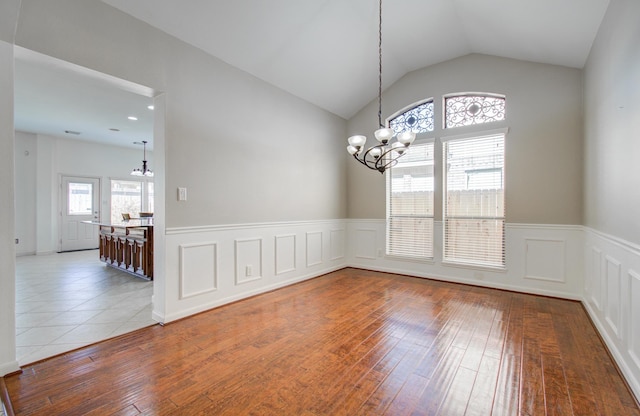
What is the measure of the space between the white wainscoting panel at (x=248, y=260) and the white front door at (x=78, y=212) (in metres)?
6.86

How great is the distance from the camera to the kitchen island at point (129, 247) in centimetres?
480

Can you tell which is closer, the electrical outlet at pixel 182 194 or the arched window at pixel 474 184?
the electrical outlet at pixel 182 194

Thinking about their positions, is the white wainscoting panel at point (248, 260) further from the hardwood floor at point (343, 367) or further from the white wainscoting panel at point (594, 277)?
the white wainscoting panel at point (594, 277)

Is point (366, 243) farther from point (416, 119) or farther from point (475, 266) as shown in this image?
point (416, 119)

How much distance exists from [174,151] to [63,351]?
80.4 inches

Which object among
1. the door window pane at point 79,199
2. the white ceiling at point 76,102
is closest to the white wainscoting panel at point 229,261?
the white ceiling at point 76,102

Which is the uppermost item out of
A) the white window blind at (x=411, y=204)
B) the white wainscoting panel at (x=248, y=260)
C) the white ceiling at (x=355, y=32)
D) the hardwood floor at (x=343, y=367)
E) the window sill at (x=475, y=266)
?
the white ceiling at (x=355, y=32)

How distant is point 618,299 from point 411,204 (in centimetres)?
301

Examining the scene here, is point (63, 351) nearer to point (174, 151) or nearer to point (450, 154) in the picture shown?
point (174, 151)

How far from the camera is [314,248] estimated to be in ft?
16.6

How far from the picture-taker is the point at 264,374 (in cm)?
211

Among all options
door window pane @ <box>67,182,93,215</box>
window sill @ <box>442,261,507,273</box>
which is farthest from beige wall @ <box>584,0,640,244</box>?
door window pane @ <box>67,182,93,215</box>

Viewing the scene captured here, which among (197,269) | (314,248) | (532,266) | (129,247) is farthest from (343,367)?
(129,247)

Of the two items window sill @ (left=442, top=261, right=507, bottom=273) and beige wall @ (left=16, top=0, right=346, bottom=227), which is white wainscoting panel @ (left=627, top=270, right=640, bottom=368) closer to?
window sill @ (left=442, top=261, right=507, bottom=273)
